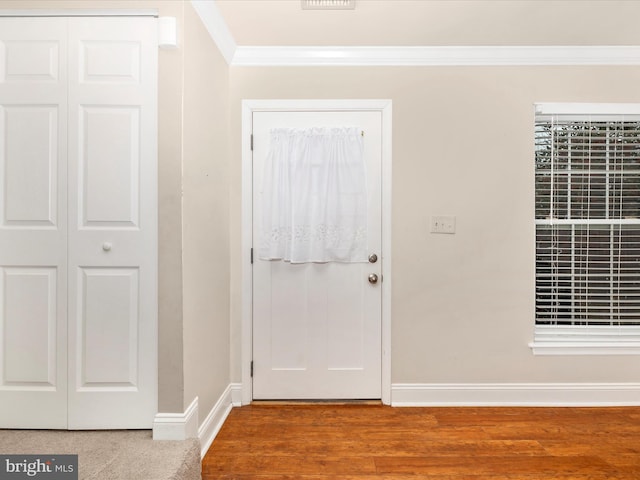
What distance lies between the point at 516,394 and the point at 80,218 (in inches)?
115

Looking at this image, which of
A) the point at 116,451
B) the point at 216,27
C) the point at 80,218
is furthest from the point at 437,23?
the point at 116,451

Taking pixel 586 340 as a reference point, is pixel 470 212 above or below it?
above

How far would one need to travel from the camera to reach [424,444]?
2.28 meters

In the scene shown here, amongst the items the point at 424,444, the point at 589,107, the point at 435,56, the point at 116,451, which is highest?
the point at 435,56

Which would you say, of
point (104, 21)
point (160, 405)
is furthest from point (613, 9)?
point (160, 405)

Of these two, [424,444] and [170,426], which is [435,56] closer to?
[424,444]

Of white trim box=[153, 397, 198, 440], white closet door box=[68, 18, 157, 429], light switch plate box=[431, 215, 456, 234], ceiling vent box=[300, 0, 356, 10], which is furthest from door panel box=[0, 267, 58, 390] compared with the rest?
light switch plate box=[431, 215, 456, 234]

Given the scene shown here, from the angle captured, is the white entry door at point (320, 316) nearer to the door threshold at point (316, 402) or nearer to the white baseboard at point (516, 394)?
the door threshold at point (316, 402)

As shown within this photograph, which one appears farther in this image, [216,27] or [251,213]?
[251,213]

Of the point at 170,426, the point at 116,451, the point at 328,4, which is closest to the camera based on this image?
the point at 116,451

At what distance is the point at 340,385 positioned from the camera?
284 cm

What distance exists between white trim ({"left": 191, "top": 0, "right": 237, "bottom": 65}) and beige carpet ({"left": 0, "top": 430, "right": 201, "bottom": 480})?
7.20ft

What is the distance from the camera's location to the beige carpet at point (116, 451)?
1688 mm

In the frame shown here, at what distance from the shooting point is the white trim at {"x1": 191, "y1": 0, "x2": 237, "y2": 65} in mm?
2189
